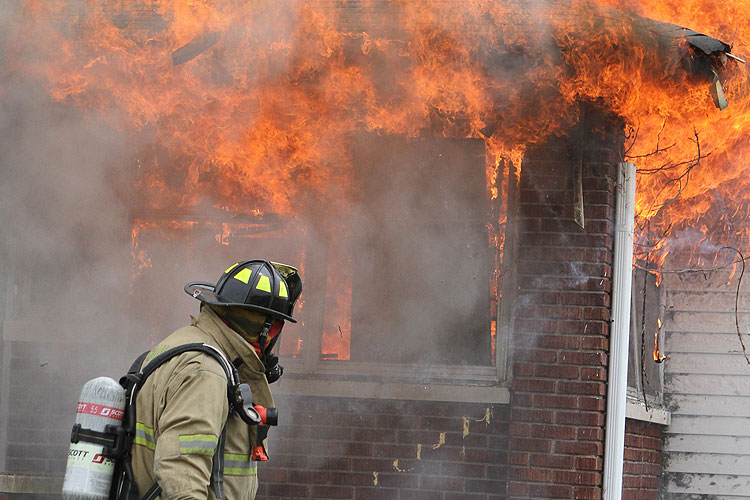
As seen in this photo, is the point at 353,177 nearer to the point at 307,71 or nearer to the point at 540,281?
the point at 307,71

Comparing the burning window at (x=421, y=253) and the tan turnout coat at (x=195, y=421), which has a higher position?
the burning window at (x=421, y=253)

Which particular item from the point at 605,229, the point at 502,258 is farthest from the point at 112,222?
the point at 605,229

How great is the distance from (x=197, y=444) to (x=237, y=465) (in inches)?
16.0

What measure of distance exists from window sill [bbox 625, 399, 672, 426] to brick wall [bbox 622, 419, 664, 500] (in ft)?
0.18

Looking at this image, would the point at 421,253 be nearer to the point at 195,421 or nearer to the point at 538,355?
the point at 538,355

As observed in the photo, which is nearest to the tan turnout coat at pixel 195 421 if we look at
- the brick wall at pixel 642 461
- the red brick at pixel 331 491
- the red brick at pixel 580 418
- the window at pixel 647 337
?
the red brick at pixel 331 491

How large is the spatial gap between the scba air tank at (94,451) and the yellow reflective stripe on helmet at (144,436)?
0.08 metres

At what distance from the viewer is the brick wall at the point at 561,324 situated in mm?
5816

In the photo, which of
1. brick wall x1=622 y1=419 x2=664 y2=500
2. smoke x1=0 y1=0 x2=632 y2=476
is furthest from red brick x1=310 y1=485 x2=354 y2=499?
brick wall x1=622 y1=419 x2=664 y2=500

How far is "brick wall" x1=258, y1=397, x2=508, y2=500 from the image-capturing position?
19.7 ft

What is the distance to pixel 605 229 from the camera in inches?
234

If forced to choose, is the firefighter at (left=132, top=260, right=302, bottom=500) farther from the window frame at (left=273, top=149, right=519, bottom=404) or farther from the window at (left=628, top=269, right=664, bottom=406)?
the window at (left=628, top=269, right=664, bottom=406)

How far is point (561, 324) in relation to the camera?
19.5ft

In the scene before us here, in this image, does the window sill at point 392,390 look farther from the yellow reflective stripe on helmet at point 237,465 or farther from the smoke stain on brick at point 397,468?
the yellow reflective stripe on helmet at point 237,465
